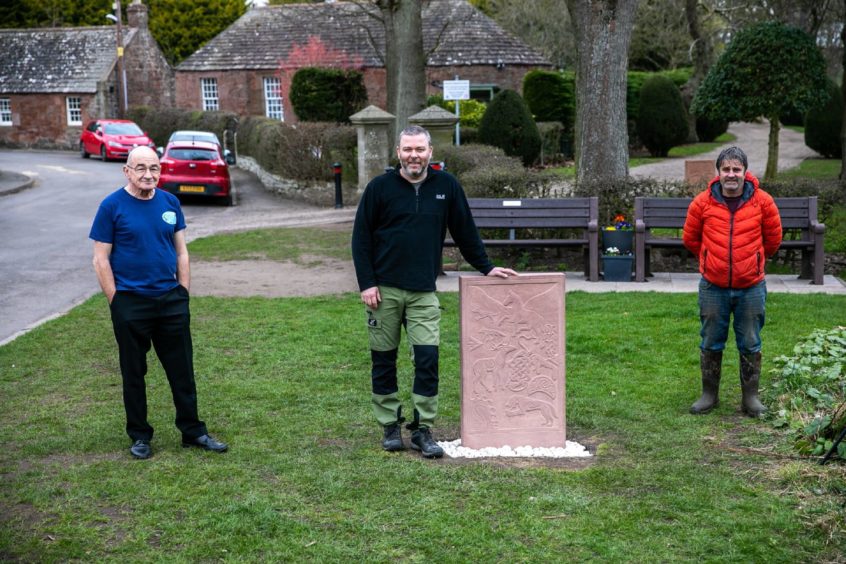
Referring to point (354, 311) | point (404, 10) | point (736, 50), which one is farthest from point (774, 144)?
point (354, 311)

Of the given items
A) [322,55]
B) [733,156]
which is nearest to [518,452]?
[733,156]

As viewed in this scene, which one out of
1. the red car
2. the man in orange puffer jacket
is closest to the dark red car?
the red car

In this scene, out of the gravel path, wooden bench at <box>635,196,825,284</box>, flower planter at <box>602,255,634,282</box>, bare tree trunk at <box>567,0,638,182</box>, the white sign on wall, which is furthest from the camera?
the gravel path

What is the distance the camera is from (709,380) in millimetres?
7152

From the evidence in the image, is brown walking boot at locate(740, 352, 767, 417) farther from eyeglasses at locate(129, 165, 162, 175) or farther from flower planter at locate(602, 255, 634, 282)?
flower planter at locate(602, 255, 634, 282)

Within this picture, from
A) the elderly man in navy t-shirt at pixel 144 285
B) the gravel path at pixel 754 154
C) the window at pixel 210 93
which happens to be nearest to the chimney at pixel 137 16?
the window at pixel 210 93

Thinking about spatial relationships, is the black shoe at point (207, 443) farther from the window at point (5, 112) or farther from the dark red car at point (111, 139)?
the window at point (5, 112)

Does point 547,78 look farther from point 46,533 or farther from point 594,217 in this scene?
point 46,533

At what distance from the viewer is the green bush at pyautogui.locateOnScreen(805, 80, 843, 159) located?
32.6 metres

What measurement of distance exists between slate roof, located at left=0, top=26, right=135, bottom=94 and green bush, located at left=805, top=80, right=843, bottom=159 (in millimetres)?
34923

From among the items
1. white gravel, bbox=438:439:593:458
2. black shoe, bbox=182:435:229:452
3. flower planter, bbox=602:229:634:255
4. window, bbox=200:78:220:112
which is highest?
window, bbox=200:78:220:112

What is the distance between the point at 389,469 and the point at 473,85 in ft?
119

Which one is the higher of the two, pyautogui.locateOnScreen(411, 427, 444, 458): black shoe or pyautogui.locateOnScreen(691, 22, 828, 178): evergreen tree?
pyautogui.locateOnScreen(691, 22, 828, 178): evergreen tree

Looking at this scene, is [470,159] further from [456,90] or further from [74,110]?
[74,110]
